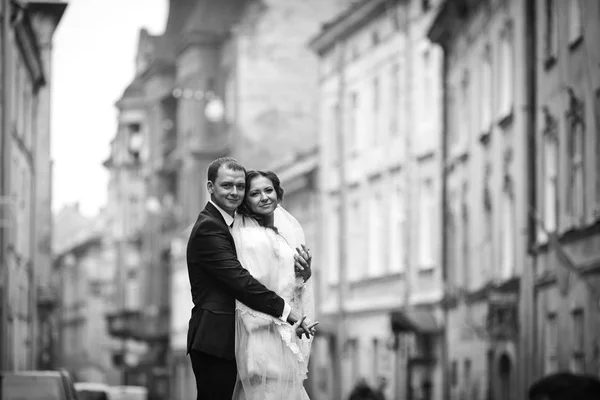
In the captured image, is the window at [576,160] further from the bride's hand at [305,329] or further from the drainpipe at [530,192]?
the bride's hand at [305,329]

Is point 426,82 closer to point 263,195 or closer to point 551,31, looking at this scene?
point 551,31

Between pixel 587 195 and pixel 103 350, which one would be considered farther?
pixel 103 350

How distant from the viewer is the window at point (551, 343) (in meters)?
27.3

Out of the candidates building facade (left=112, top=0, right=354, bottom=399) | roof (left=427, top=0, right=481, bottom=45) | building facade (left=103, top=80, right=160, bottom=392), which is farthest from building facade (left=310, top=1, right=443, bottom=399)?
building facade (left=103, top=80, right=160, bottom=392)

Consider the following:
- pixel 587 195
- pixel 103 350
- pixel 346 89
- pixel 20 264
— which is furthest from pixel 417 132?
pixel 103 350

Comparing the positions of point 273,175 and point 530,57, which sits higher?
point 530,57

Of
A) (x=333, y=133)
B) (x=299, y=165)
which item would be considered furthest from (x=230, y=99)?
(x=333, y=133)

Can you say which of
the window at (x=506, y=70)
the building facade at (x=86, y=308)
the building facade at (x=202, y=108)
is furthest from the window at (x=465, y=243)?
the building facade at (x=86, y=308)

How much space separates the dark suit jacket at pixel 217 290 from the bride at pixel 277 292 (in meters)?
0.06

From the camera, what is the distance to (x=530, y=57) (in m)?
29.4

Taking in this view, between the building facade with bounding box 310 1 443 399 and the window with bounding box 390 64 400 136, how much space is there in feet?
0.09

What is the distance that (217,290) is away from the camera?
8.10 metres

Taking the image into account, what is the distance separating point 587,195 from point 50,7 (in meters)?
27.2

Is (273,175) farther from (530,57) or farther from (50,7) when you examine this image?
(50,7)
